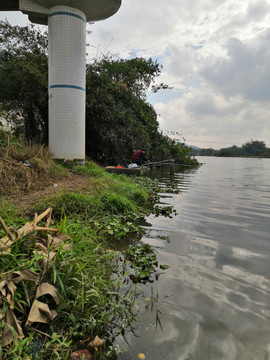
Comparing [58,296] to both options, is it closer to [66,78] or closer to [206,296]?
[206,296]

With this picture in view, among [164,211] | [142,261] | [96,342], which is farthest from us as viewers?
[164,211]

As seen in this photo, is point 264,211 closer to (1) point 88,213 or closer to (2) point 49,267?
(1) point 88,213

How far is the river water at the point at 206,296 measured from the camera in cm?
172

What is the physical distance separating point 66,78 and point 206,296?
7.08 m

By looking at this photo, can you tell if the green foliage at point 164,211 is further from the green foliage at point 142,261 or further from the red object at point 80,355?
the red object at point 80,355

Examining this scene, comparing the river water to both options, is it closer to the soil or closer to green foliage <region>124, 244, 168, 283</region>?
green foliage <region>124, 244, 168, 283</region>

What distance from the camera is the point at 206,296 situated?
7.56 ft

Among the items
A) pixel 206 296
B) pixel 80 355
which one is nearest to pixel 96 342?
pixel 80 355

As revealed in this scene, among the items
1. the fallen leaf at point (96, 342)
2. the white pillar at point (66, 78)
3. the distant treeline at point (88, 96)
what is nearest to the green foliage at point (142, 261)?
the fallen leaf at point (96, 342)

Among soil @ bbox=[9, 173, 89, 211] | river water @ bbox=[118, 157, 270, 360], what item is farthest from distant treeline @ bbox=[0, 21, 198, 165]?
river water @ bbox=[118, 157, 270, 360]

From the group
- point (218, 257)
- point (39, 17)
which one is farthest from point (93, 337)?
point (39, 17)

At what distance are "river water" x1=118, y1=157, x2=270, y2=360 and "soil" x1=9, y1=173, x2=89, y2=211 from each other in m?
1.92

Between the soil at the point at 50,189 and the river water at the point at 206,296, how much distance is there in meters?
1.92

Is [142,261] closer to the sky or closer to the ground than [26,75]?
closer to the ground
